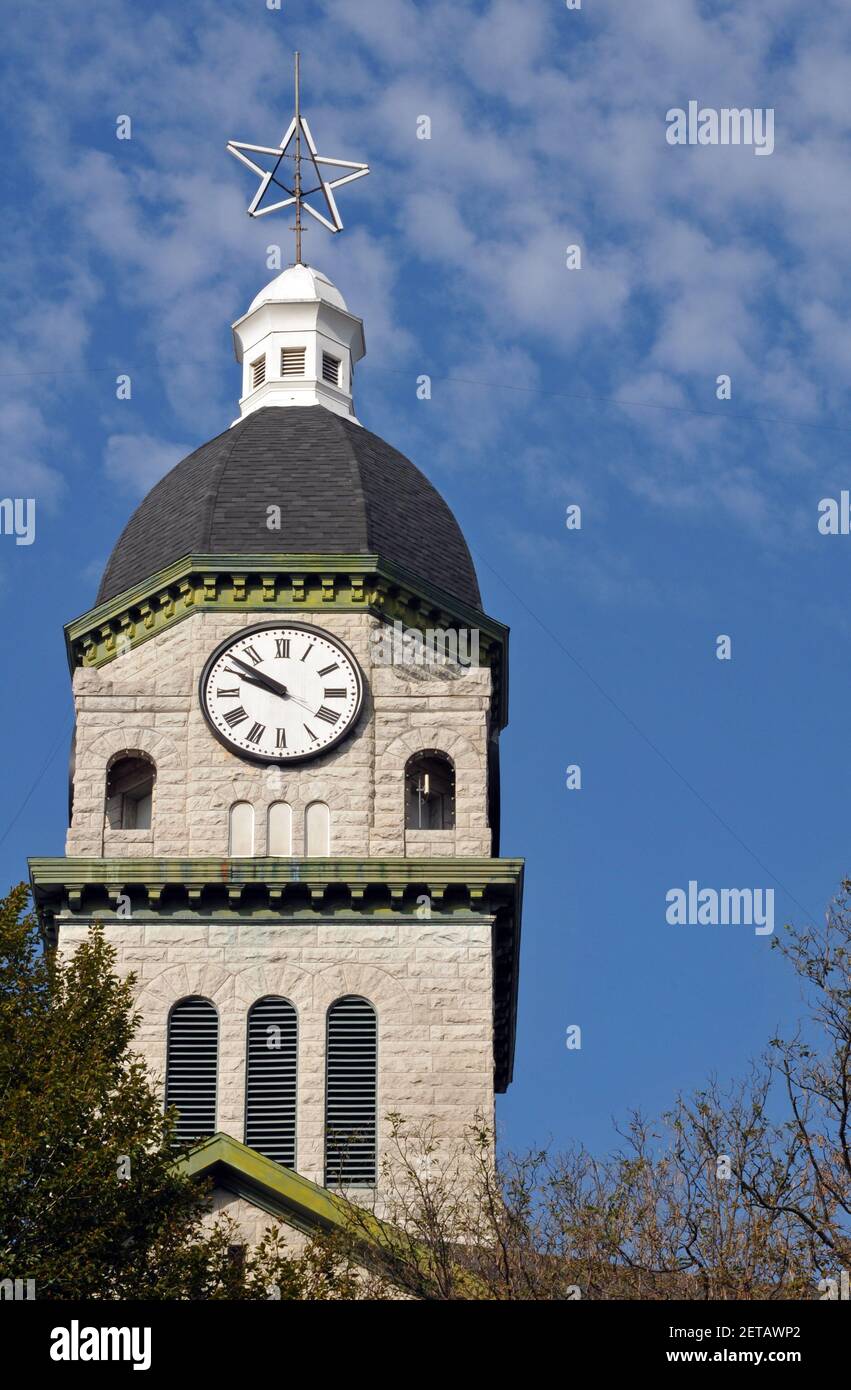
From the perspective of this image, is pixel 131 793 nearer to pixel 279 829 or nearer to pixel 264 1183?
pixel 279 829

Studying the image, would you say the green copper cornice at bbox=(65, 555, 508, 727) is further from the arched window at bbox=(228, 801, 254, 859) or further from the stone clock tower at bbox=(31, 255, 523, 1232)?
the arched window at bbox=(228, 801, 254, 859)

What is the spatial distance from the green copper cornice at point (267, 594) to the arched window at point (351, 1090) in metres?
7.62

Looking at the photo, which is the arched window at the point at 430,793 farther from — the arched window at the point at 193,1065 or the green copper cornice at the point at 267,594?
the arched window at the point at 193,1065

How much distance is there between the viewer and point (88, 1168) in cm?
3053

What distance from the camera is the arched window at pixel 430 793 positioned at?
4722 centimetres

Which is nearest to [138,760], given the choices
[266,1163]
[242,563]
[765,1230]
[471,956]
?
[242,563]

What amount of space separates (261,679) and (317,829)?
2926 mm

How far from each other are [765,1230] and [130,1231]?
299 inches

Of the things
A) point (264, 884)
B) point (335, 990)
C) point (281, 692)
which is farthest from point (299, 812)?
point (335, 990)

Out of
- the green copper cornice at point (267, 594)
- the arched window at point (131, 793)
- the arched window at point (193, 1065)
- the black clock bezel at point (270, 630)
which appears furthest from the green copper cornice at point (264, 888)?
the green copper cornice at point (267, 594)

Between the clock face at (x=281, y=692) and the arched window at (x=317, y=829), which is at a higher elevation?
the clock face at (x=281, y=692)

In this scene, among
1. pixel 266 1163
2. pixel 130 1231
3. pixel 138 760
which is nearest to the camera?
pixel 130 1231
